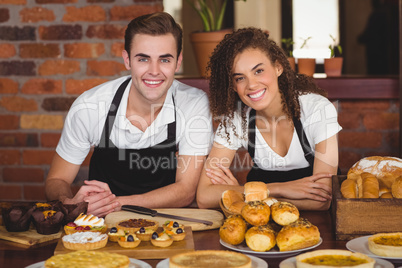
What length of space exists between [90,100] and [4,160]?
42.5 inches

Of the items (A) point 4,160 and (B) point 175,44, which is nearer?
(B) point 175,44

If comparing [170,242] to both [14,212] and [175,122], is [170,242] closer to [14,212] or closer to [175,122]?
[14,212]

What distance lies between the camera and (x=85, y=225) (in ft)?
4.78

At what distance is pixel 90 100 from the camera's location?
2338 millimetres

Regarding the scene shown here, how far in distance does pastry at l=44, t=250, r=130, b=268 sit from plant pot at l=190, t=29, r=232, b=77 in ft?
6.49

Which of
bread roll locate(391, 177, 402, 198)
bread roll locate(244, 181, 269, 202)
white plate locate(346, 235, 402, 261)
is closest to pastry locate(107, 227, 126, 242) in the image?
bread roll locate(244, 181, 269, 202)

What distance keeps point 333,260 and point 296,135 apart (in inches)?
43.3

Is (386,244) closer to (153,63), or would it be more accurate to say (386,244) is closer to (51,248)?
(51,248)

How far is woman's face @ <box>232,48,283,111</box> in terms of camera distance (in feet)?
6.85

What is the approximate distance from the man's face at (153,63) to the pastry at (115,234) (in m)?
0.97

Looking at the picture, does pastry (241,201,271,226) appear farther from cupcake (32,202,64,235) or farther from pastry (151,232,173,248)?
cupcake (32,202,64,235)

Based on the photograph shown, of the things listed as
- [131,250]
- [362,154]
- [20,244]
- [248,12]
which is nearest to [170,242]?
[131,250]

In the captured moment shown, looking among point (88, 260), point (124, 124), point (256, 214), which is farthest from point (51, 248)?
point (124, 124)

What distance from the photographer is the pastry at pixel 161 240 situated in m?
1.32
